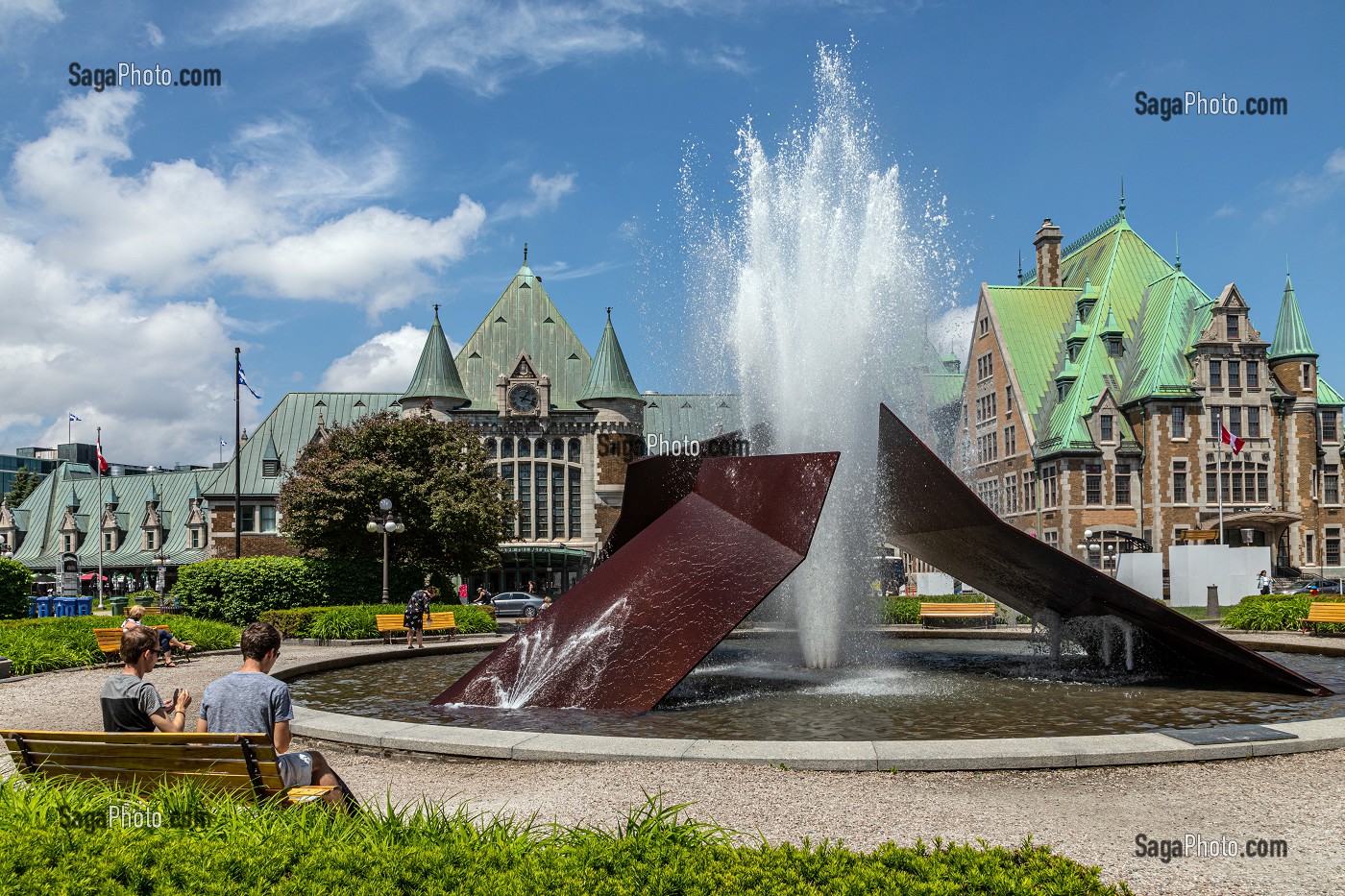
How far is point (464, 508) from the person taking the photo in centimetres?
3675

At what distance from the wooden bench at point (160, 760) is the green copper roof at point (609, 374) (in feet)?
194

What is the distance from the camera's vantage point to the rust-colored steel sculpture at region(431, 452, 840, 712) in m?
11.0

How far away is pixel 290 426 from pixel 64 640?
193 ft

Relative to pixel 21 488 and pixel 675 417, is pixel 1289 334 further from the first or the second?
pixel 21 488

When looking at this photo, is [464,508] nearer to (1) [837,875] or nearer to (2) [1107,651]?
(2) [1107,651]

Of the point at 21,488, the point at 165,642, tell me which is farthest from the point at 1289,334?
the point at 21,488

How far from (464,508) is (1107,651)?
2586 cm

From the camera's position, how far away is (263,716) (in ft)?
19.0

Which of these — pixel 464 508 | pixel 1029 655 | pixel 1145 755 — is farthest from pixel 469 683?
pixel 464 508

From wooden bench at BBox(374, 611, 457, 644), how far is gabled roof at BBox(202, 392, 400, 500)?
4842 centimetres

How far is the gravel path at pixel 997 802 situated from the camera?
5.65 meters

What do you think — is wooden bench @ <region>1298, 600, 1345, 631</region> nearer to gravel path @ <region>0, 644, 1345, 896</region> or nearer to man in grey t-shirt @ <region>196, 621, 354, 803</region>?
gravel path @ <region>0, 644, 1345, 896</region>

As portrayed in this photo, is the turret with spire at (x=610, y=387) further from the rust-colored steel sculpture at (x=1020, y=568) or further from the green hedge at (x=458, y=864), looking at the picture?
the green hedge at (x=458, y=864)

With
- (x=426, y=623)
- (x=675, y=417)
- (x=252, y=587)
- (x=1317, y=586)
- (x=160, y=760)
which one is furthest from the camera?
(x=675, y=417)
